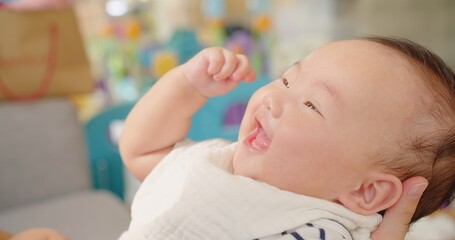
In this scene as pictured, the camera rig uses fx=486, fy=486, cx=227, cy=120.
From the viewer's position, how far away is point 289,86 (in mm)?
646

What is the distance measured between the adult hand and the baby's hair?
2 cm

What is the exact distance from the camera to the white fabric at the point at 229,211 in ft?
1.97

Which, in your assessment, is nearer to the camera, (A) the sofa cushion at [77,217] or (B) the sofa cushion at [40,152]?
(A) the sofa cushion at [77,217]

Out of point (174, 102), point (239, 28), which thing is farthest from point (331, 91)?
point (239, 28)

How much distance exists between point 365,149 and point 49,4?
3.58ft

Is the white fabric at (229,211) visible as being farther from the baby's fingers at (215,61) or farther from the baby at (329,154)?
the baby's fingers at (215,61)

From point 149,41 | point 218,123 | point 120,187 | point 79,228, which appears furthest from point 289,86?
point 149,41

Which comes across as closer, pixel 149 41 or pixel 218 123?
pixel 218 123

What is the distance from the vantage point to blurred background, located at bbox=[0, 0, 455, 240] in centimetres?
226

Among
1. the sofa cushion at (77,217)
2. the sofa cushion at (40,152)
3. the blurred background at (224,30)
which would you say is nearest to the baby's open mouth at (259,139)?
the sofa cushion at (77,217)

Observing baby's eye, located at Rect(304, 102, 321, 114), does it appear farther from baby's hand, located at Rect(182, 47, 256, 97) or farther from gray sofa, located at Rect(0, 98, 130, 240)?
gray sofa, located at Rect(0, 98, 130, 240)

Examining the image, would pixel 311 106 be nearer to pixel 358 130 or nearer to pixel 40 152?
pixel 358 130

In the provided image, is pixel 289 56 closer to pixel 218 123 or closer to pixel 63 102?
pixel 218 123

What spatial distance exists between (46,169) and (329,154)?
38.3 inches
